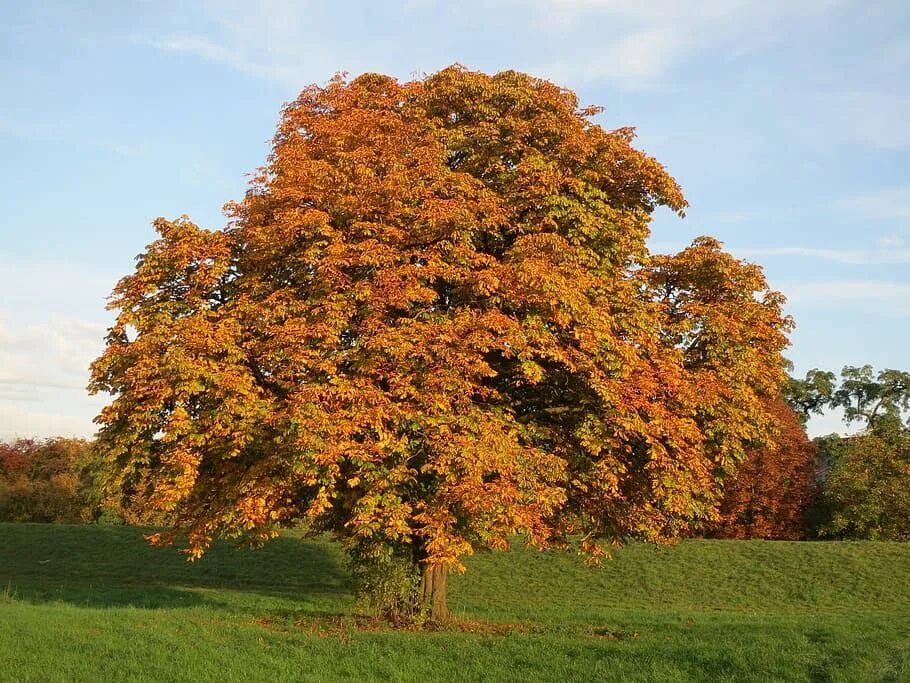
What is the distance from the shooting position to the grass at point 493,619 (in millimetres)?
15617

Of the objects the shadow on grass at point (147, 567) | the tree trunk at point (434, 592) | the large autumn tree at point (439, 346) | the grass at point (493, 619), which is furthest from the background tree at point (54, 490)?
the large autumn tree at point (439, 346)

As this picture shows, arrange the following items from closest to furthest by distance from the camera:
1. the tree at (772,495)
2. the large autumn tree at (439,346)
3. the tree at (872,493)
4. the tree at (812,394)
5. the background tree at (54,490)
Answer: the large autumn tree at (439,346), the tree at (872,493), the tree at (772,495), the background tree at (54,490), the tree at (812,394)

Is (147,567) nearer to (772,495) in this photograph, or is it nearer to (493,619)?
(493,619)

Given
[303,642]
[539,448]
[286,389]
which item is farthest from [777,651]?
[286,389]

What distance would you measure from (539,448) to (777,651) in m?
6.71

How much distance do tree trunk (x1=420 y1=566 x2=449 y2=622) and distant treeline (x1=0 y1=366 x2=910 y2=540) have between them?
3075 cm

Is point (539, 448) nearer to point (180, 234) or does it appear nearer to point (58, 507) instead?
point (180, 234)

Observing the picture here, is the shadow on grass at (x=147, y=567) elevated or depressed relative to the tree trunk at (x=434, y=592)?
depressed

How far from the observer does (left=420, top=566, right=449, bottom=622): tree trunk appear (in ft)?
72.0

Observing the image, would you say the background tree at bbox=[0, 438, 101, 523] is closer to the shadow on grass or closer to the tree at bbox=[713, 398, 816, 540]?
the shadow on grass

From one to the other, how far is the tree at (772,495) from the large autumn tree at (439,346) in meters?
36.6

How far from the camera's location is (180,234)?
20.4 meters

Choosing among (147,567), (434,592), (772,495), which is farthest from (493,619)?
(772,495)

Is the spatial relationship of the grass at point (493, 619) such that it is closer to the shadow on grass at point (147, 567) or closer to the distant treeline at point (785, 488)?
the shadow on grass at point (147, 567)
